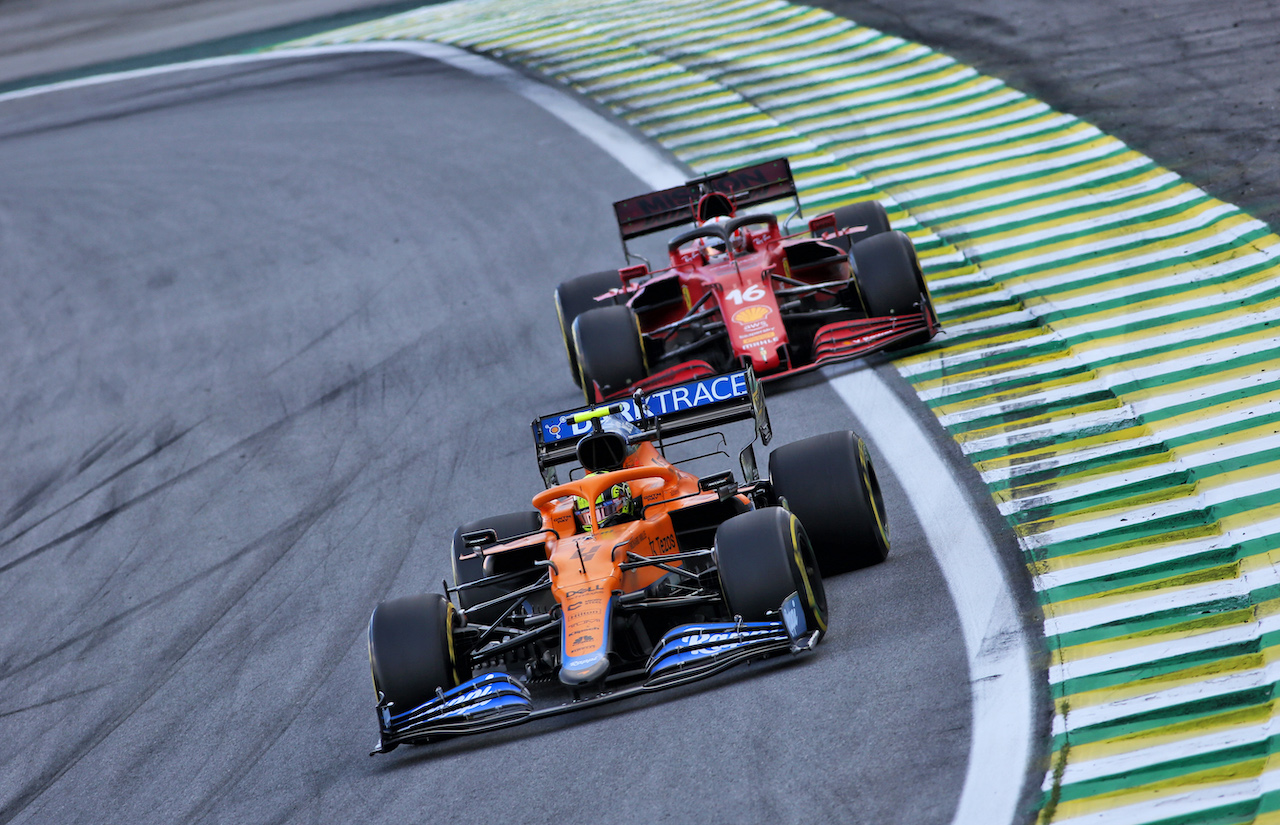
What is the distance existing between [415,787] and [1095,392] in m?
6.30

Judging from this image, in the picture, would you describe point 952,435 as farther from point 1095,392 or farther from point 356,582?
point 356,582

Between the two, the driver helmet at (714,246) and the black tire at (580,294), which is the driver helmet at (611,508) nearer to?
the driver helmet at (714,246)

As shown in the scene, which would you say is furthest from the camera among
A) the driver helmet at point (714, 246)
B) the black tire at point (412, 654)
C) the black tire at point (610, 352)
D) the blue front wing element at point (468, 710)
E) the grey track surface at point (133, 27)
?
the grey track surface at point (133, 27)

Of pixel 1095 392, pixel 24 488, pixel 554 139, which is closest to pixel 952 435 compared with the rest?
pixel 1095 392

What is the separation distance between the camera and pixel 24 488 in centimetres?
1503

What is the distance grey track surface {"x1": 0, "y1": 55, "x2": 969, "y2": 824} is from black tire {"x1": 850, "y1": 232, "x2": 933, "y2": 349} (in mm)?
1012

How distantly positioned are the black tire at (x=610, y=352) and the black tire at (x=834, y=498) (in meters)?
3.75

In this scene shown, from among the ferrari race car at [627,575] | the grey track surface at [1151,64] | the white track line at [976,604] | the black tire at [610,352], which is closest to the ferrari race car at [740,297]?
the black tire at [610,352]

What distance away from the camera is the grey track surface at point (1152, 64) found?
15727mm

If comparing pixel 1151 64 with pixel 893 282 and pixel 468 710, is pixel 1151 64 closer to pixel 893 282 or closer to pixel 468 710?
pixel 893 282

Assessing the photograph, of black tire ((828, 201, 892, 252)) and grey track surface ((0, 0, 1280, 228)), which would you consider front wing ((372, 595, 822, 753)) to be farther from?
grey track surface ((0, 0, 1280, 228))

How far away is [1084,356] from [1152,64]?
8.64 metres

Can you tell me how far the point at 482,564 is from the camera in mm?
9742

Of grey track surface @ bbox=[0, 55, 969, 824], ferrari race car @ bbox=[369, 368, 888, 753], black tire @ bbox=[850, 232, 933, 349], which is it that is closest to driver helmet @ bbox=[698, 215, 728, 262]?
Result: black tire @ bbox=[850, 232, 933, 349]
